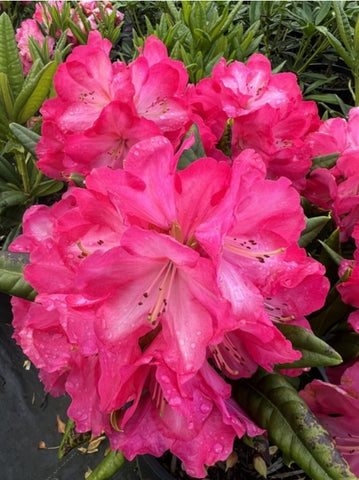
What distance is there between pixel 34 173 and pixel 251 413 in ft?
2.74

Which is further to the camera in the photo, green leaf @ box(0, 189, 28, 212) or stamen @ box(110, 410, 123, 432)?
green leaf @ box(0, 189, 28, 212)

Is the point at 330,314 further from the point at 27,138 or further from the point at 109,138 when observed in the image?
the point at 27,138

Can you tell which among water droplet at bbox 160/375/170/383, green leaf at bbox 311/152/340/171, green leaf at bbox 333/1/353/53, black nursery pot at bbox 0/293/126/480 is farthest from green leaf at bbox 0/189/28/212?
green leaf at bbox 333/1/353/53

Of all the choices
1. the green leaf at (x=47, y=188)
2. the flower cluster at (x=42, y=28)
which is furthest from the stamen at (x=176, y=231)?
the flower cluster at (x=42, y=28)

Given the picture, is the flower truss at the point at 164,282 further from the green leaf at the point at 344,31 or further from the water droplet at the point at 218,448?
the green leaf at the point at 344,31

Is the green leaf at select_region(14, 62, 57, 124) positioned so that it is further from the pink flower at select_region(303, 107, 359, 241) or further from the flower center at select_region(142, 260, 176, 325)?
the flower center at select_region(142, 260, 176, 325)

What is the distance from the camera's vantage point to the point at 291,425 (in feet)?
1.65

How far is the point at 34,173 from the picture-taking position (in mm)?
1189

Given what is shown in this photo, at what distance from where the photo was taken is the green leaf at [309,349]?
488mm

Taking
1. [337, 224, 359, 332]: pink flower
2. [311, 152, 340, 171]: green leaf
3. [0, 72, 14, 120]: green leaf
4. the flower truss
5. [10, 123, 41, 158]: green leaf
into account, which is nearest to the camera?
the flower truss

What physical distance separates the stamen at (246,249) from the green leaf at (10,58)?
757 millimetres

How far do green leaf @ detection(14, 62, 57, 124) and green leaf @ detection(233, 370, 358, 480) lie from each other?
681 millimetres

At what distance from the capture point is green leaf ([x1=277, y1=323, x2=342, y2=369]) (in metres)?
0.49

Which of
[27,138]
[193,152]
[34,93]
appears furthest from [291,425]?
[34,93]
